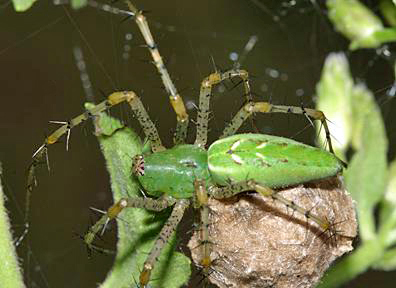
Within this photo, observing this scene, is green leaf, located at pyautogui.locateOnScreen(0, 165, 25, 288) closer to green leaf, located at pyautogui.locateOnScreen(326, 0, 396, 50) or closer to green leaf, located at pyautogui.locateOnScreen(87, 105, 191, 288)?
green leaf, located at pyautogui.locateOnScreen(87, 105, 191, 288)

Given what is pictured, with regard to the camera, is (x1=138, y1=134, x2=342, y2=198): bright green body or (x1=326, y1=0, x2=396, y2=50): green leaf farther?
(x1=326, y1=0, x2=396, y2=50): green leaf

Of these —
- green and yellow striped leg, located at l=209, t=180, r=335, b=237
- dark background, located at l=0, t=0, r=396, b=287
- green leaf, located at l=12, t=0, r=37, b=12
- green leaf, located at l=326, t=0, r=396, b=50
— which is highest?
green leaf, located at l=12, t=0, r=37, b=12

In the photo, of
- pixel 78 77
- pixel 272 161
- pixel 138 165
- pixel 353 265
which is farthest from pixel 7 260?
pixel 78 77

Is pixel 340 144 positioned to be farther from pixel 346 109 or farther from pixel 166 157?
pixel 166 157

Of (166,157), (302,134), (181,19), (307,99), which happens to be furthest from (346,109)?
(181,19)

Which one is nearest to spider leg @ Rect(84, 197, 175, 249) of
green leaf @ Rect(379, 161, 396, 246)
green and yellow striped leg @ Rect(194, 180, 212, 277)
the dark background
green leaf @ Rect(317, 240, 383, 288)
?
green and yellow striped leg @ Rect(194, 180, 212, 277)

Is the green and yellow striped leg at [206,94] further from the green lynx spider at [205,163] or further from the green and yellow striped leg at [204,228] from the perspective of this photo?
the green and yellow striped leg at [204,228]
